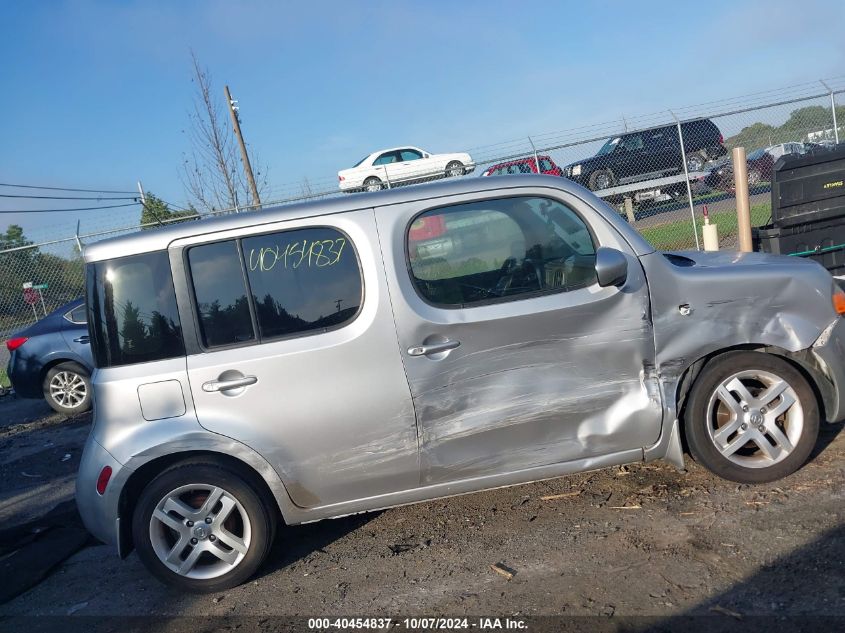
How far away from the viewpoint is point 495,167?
13445 millimetres

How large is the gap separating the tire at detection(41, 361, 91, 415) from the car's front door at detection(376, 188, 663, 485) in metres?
7.14

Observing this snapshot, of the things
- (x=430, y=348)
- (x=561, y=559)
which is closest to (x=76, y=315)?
(x=430, y=348)

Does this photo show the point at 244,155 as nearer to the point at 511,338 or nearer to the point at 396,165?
the point at 396,165

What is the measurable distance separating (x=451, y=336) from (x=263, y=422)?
1.09 m

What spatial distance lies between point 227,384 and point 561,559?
6.41 ft

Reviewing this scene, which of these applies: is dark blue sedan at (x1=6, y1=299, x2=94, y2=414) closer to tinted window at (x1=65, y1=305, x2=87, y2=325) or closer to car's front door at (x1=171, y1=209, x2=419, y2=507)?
tinted window at (x1=65, y1=305, x2=87, y2=325)

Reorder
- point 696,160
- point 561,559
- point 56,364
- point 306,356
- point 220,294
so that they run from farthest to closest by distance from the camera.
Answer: point 696,160, point 56,364, point 220,294, point 306,356, point 561,559

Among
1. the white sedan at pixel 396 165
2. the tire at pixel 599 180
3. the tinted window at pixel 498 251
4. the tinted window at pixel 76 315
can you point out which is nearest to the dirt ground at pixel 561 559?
the tinted window at pixel 498 251

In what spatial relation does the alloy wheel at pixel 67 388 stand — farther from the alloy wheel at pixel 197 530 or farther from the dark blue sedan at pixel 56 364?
the alloy wheel at pixel 197 530

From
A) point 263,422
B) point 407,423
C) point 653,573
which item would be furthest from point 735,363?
point 263,422

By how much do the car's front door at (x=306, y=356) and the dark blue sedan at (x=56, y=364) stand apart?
6.38 meters

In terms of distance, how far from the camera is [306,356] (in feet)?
12.3

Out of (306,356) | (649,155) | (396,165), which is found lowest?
(306,356)

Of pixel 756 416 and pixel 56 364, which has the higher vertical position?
pixel 56 364
